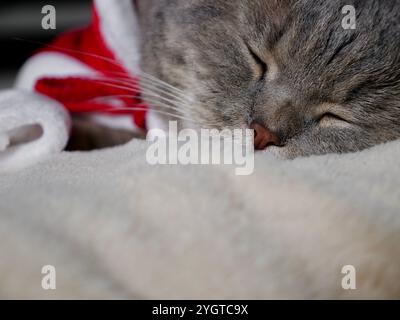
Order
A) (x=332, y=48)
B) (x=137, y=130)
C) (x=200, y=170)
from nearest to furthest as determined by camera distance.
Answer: (x=200, y=170)
(x=332, y=48)
(x=137, y=130)

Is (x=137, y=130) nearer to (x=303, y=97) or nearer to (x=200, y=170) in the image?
(x=303, y=97)

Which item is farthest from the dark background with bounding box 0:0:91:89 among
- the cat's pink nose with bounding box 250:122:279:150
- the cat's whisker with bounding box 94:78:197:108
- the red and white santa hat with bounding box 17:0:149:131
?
the cat's pink nose with bounding box 250:122:279:150

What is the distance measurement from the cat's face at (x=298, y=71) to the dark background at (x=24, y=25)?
96 cm

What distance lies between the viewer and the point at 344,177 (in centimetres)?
73

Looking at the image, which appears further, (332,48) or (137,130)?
(137,130)

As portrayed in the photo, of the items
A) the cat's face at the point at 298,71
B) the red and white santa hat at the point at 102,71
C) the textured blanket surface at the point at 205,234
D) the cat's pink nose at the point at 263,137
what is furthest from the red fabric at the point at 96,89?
the textured blanket surface at the point at 205,234

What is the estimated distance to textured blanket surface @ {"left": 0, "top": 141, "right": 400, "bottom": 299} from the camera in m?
0.57

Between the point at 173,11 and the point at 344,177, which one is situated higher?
the point at 173,11

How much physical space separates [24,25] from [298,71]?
1.20m

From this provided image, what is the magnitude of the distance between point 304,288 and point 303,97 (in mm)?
445

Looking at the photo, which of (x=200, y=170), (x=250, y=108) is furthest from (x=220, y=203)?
(x=250, y=108)

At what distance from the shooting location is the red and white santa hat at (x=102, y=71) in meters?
1.22
